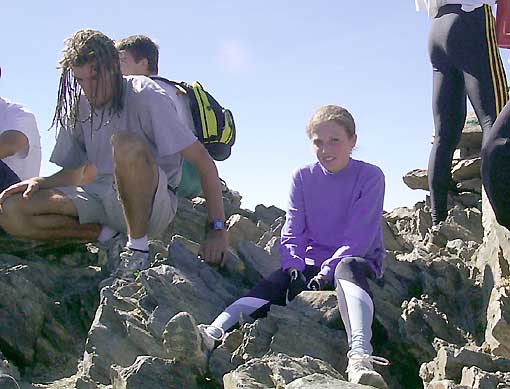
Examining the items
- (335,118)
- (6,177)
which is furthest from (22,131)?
(335,118)

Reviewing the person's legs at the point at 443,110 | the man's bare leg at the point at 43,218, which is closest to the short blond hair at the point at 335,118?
the person's legs at the point at 443,110

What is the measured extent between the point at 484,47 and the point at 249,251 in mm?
2763

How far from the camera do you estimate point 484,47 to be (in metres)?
6.60

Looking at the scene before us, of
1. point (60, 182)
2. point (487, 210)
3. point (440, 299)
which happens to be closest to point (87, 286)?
point (60, 182)

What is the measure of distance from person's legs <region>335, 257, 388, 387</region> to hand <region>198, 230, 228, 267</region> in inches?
53.7

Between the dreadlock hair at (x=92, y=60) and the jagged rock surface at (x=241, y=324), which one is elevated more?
the dreadlock hair at (x=92, y=60)

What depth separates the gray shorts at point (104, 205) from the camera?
279 inches

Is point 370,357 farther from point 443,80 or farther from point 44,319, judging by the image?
point 443,80

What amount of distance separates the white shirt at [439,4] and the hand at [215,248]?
9.68 ft

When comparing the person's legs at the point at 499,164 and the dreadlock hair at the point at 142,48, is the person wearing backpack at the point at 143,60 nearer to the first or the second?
the dreadlock hair at the point at 142,48

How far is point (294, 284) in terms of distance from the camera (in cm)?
573

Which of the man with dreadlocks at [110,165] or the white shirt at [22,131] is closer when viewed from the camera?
the man with dreadlocks at [110,165]

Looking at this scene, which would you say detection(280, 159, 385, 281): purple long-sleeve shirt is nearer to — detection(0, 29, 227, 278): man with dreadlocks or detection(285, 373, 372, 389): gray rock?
detection(0, 29, 227, 278): man with dreadlocks

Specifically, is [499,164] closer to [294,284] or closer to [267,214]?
[294,284]
